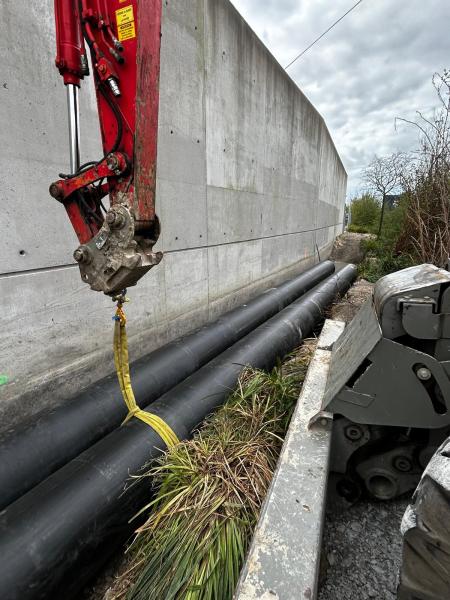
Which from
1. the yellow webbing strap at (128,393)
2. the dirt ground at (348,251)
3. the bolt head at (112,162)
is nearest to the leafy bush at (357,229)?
the dirt ground at (348,251)

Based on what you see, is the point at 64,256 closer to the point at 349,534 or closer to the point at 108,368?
the point at 108,368

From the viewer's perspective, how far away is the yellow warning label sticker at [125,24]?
1.34m

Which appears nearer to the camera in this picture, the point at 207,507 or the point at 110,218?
the point at 110,218

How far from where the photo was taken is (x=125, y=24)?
1.37 metres

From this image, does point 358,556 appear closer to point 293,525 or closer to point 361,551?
point 361,551

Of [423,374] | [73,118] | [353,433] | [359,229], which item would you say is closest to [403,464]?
[353,433]

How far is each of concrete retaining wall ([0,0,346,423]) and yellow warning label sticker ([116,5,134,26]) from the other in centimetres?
103

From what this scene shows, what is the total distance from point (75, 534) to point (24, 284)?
151 cm

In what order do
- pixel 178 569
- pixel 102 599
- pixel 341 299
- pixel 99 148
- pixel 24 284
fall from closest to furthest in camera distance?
pixel 178 569, pixel 102 599, pixel 24 284, pixel 99 148, pixel 341 299

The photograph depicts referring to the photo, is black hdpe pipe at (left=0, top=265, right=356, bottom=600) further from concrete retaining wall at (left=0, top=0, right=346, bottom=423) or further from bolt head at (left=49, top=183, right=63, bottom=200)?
bolt head at (left=49, top=183, right=63, bottom=200)

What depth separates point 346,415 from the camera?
5.95 ft

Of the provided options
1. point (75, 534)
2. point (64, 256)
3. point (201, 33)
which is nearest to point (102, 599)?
point (75, 534)

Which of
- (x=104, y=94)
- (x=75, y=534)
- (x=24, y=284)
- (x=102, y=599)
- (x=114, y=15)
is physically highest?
(x=114, y=15)

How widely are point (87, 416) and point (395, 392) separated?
6.14 feet
